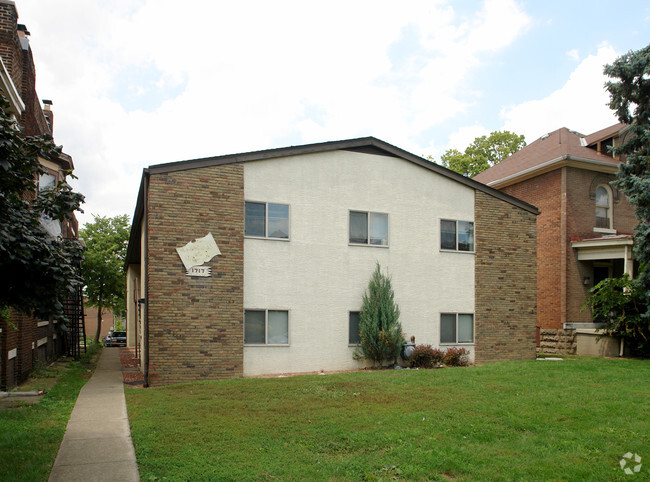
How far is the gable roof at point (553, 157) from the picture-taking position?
70.3 ft

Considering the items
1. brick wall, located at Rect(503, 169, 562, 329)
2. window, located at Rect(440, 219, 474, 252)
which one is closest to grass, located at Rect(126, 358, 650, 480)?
window, located at Rect(440, 219, 474, 252)

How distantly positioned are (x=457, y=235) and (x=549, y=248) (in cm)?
680

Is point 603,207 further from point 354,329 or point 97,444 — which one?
point 97,444

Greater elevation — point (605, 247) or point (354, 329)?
point (605, 247)

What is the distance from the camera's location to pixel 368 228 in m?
15.9

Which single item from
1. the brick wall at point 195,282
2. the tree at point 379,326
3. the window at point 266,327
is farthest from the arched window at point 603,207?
the brick wall at point 195,282

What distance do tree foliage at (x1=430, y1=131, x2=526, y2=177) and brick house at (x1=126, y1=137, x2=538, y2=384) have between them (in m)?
23.0

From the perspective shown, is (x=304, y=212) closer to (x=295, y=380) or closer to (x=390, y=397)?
(x=295, y=380)

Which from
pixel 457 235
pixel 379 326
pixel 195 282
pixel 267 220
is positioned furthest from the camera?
pixel 457 235

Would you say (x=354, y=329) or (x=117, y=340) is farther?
(x=117, y=340)

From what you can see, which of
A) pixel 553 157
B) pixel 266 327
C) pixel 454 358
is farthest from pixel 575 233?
pixel 266 327

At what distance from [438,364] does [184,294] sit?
24.9 ft

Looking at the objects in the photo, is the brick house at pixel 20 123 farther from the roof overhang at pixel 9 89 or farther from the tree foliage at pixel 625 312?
the tree foliage at pixel 625 312

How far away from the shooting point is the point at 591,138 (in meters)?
23.8
